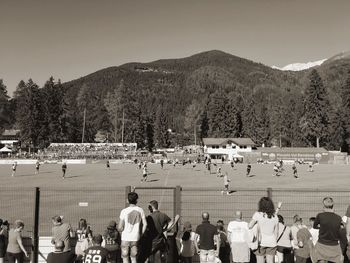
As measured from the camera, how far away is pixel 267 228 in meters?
7.14

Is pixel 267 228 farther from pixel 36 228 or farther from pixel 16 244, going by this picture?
pixel 16 244

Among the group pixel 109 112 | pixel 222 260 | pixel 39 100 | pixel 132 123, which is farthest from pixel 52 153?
pixel 222 260

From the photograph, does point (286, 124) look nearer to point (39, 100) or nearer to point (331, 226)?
point (39, 100)

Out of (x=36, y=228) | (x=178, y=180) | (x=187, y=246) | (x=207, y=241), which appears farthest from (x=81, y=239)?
(x=178, y=180)

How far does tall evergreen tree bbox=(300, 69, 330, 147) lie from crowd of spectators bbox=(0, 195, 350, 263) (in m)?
93.2

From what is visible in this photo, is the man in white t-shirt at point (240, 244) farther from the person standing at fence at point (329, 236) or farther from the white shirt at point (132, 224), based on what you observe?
the white shirt at point (132, 224)

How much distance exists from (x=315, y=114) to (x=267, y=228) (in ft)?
321

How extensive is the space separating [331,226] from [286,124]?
113 metres

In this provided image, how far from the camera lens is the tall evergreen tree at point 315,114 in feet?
321

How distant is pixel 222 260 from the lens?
9.08 metres

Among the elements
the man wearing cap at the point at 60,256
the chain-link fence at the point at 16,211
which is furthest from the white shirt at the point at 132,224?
the chain-link fence at the point at 16,211

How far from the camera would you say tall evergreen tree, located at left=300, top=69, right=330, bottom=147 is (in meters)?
97.8

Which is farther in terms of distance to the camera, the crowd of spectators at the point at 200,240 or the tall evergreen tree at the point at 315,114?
the tall evergreen tree at the point at 315,114

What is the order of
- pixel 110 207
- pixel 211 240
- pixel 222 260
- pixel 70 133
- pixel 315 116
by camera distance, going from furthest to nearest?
pixel 70 133, pixel 315 116, pixel 110 207, pixel 222 260, pixel 211 240
